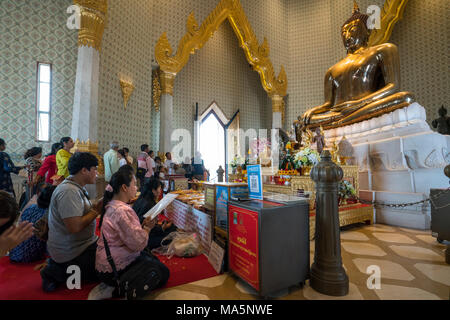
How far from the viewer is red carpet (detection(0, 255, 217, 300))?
1.53 m

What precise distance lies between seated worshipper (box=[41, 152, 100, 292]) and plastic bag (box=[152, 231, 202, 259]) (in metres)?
0.73

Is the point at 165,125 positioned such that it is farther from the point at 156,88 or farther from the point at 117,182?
the point at 117,182

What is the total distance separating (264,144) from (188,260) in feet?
15.2

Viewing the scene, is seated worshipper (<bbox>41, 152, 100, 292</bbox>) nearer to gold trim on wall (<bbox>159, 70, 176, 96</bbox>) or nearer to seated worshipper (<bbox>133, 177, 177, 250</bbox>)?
seated worshipper (<bbox>133, 177, 177, 250</bbox>)

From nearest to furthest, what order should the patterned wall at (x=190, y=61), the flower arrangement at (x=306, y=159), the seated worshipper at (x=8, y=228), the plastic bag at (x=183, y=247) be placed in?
1. the seated worshipper at (x=8, y=228)
2. the plastic bag at (x=183, y=247)
3. the flower arrangement at (x=306, y=159)
4. the patterned wall at (x=190, y=61)

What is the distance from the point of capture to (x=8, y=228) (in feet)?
3.36

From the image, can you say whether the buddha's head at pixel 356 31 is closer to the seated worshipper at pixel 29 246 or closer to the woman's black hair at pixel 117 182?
the woman's black hair at pixel 117 182

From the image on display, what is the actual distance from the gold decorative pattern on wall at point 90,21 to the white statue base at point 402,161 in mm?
5876

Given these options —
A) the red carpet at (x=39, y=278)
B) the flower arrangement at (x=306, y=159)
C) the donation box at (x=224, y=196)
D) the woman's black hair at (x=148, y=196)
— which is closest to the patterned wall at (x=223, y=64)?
the flower arrangement at (x=306, y=159)

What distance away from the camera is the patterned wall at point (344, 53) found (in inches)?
260

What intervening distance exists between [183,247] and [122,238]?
2.96 ft

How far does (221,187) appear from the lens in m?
1.96

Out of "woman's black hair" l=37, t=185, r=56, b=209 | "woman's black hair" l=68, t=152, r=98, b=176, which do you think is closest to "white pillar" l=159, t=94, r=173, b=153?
"woman's black hair" l=37, t=185, r=56, b=209
